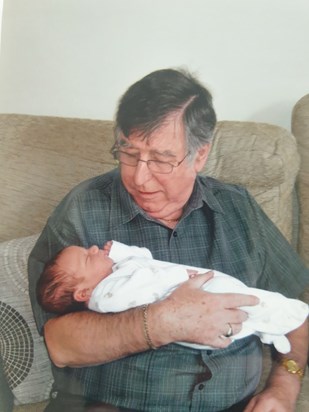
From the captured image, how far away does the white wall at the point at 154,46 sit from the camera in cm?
73

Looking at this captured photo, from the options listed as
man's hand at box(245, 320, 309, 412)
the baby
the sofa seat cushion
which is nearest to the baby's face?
the baby

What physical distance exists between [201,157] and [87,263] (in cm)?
21

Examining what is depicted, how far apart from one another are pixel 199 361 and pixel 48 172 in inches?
13.7

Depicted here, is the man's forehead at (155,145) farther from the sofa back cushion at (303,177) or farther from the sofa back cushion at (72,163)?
the sofa back cushion at (303,177)

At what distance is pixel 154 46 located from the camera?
724 mm

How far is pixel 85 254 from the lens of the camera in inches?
24.6

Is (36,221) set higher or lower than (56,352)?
higher

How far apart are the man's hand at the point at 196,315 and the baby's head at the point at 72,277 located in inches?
3.1

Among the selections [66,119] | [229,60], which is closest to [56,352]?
[66,119]

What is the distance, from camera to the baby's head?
607mm

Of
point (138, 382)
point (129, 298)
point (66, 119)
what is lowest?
point (138, 382)

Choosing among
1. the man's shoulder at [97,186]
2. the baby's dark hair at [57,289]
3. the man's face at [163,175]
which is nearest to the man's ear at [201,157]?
the man's face at [163,175]

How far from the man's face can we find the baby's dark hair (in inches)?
5.0

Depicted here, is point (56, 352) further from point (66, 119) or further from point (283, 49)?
point (283, 49)
